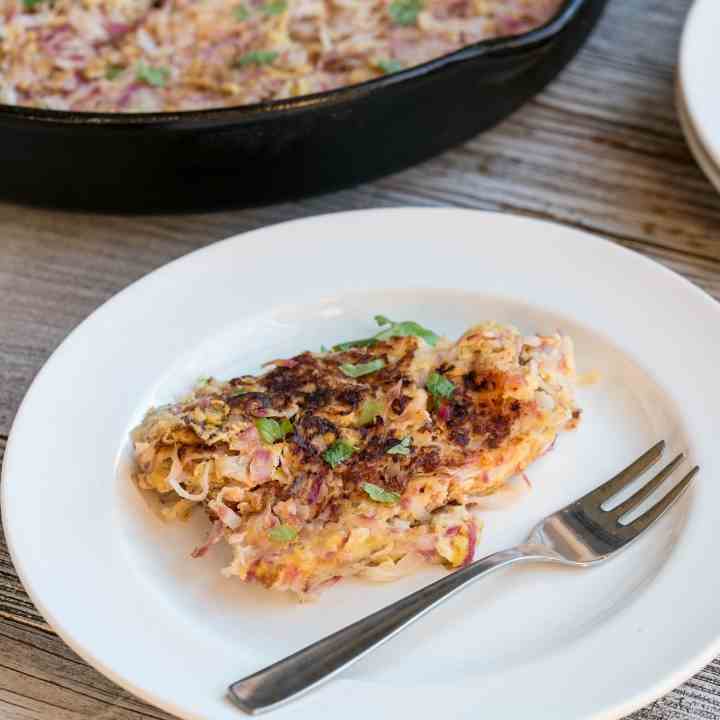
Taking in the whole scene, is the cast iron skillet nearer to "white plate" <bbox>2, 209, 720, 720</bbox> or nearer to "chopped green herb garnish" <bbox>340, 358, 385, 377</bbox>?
"white plate" <bbox>2, 209, 720, 720</bbox>

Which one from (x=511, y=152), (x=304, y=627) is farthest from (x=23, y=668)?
(x=511, y=152)

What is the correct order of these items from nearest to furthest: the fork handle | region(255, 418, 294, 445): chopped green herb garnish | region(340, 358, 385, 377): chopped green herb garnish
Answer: the fork handle, region(255, 418, 294, 445): chopped green herb garnish, region(340, 358, 385, 377): chopped green herb garnish

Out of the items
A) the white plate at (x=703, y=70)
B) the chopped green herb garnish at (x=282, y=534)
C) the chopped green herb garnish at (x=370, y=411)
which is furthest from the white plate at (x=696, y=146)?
the chopped green herb garnish at (x=282, y=534)

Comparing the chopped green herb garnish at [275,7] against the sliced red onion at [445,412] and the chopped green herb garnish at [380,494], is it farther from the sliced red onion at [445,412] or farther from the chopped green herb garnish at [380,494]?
the chopped green herb garnish at [380,494]

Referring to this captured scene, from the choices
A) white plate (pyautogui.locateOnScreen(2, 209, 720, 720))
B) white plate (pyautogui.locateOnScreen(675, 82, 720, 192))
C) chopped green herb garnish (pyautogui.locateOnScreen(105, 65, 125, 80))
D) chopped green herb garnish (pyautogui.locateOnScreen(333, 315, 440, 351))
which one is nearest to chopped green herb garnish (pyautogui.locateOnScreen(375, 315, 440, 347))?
chopped green herb garnish (pyautogui.locateOnScreen(333, 315, 440, 351))

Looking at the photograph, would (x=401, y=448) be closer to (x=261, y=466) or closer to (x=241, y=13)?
(x=261, y=466)
